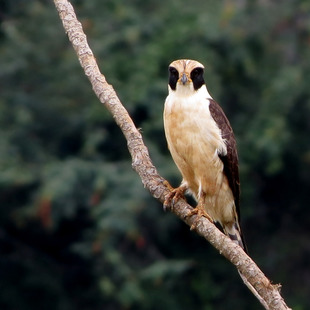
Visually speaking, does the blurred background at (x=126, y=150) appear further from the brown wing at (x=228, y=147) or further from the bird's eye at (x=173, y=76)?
the bird's eye at (x=173, y=76)

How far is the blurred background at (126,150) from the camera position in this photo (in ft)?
50.9

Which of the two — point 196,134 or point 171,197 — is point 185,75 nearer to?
point 196,134

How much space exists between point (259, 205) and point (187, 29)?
367 cm

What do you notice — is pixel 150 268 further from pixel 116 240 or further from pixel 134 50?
pixel 134 50

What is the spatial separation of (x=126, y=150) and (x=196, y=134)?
10496 mm

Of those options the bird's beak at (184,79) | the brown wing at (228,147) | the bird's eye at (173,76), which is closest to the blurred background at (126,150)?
the brown wing at (228,147)

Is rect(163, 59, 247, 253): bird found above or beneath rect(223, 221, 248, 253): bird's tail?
above

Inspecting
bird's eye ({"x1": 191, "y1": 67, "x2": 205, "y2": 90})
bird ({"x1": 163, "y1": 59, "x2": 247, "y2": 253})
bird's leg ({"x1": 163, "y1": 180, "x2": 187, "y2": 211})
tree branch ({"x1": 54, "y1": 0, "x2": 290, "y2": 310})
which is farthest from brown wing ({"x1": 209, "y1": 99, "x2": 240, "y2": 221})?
tree branch ({"x1": 54, "y1": 0, "x2": 290, "y2": 310})

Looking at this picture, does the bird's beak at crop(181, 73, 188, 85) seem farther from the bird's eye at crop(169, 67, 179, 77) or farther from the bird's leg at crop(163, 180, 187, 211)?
the bird's leg at crop(163, 180, 187, 211)

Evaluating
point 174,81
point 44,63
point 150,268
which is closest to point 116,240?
point 150,268

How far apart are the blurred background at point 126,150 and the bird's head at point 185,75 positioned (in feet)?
27.5

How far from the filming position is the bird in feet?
20.6

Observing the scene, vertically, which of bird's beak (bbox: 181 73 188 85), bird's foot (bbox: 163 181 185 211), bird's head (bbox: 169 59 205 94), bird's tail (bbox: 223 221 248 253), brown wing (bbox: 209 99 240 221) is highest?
bird's head (bbox: 169 59 205 94)

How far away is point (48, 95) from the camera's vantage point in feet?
54.4
